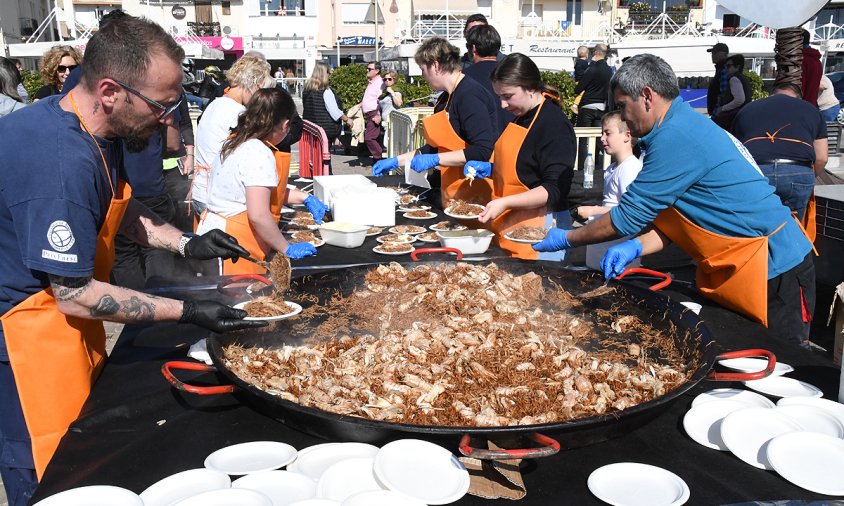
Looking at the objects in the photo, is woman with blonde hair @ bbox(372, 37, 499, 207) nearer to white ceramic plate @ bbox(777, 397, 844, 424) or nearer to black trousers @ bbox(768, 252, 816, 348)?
black trousers @ bbox(768, 252, 816, 348)

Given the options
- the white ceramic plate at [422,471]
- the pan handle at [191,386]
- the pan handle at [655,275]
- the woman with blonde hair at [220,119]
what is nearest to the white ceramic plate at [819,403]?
the pan handle at [655,275]

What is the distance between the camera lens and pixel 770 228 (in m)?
2.58

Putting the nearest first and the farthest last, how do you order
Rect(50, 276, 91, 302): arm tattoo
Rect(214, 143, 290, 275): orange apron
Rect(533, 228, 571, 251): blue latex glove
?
Rect(50, 276, 91, 302): arm tattoo, Rect(533, 228, 571, 251): blue latex glove, Rect(214, 143, 290, 275): orange apron

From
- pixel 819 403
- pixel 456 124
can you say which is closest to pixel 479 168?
pixel 456 124

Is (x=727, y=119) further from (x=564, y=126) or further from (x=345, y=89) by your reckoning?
(x=345, y=89)

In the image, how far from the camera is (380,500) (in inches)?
52.5

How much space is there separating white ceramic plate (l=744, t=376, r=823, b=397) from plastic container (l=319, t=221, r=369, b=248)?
7.33 feet

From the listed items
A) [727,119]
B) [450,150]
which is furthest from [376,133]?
[450,150]

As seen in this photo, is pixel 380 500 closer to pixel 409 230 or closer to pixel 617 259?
pixel 617 259

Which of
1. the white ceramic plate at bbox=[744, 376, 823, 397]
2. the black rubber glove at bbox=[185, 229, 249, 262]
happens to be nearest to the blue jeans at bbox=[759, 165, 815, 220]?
the white ceramic plate at bbox=[744, 376, 823, 397]

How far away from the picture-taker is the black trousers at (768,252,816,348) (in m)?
2.67

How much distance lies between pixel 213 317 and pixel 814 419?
5.58ft

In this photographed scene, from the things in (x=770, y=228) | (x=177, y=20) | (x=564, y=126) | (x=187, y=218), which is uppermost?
(x=177, y=20)

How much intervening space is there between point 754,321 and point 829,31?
37756 millimetres
